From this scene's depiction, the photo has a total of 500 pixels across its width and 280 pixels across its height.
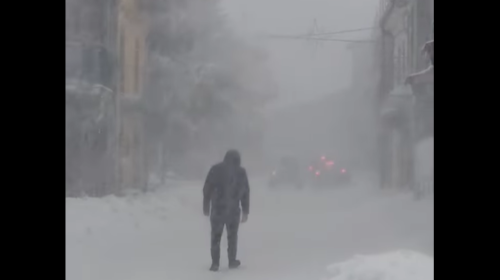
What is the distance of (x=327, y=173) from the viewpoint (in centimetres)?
3131

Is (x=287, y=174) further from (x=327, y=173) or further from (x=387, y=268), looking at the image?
(x=387, y=268)

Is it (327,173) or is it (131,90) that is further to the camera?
(327,173)

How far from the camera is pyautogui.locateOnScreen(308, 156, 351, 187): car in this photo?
30797mm

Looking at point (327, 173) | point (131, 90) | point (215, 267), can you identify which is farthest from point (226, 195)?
point (327, 173)

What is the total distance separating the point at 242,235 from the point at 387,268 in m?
6.57

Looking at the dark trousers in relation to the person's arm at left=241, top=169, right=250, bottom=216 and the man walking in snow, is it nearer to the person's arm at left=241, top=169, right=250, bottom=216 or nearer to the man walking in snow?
the man walking in snow

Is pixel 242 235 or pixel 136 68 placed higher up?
pixel 136 68

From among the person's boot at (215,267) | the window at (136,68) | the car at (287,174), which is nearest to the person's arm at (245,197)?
the person's boot at (215,267)

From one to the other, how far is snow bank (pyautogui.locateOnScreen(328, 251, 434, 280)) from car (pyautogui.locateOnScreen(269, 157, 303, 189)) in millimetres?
21048

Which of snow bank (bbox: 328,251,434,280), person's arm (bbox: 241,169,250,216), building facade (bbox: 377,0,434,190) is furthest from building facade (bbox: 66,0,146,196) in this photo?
snow bank (bbox: 328,251,434,280)

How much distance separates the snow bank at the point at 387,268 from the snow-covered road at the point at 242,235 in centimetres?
60

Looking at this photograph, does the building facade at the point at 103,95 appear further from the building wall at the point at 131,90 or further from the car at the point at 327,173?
the car at the point at 327,173

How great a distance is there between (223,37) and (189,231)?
1573 centimetres
